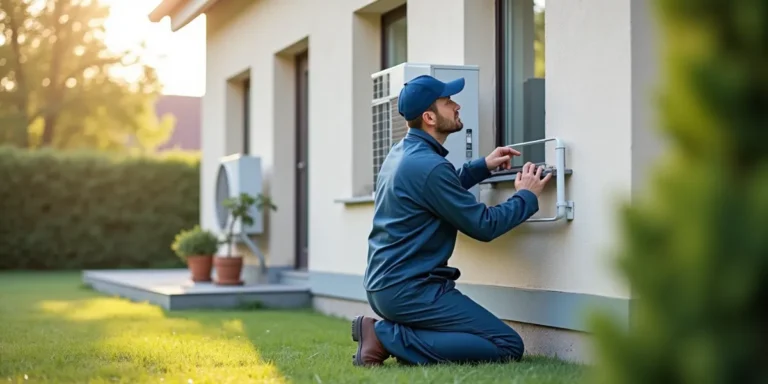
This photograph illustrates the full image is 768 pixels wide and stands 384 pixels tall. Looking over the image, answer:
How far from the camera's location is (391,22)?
8.84 meters

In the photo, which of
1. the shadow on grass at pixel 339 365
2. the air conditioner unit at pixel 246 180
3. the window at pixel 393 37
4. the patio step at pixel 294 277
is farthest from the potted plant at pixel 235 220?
the window at pixel 393 37

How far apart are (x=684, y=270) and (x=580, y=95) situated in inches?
148

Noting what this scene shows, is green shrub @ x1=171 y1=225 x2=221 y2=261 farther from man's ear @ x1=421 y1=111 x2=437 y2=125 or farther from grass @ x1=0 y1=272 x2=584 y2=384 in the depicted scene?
man's ear @ x1=421 y1=111 x2=437 y2=125

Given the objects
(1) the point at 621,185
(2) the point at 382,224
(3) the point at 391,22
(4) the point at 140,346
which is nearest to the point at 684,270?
(1) the point at 621,185

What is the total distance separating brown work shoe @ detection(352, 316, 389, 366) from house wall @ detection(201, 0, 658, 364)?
97 centimetres

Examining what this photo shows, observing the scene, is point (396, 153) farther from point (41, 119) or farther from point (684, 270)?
point (41, 119)

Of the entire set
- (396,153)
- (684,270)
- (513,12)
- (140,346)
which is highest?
(513,12)

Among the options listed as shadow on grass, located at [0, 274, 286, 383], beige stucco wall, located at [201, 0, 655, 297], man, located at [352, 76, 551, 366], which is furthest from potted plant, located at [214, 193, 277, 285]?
man, located at [352, 76, 551, 366]

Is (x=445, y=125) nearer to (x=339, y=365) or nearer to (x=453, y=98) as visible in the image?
(x=453, y=98)

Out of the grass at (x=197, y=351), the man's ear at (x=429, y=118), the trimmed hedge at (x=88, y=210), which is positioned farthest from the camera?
the trimmed hedge at (x=88, y=210)

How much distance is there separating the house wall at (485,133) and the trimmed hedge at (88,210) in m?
7.53

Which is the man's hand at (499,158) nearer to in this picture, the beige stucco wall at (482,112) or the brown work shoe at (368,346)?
the beige stucco wall at (482,112)

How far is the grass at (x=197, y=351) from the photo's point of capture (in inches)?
190

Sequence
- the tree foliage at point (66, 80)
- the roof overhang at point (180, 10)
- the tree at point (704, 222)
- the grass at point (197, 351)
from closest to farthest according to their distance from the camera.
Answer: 1. the tree at point (704, 222)
2. the grass at point (197, 351)
3. the roof overhang at point (180, 10)
4. the tree foliage at point (66, 80)
